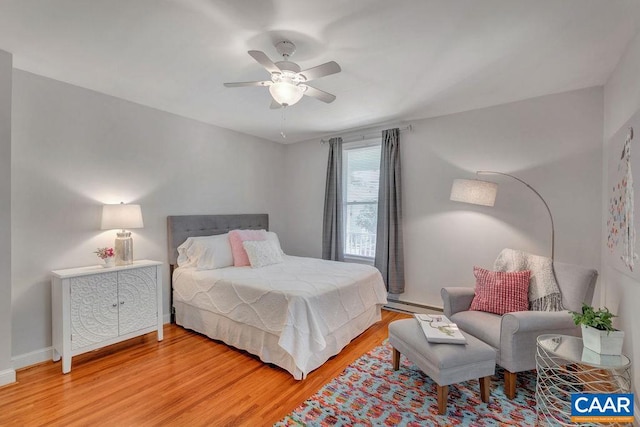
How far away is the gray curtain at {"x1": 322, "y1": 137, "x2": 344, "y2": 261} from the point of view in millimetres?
4445

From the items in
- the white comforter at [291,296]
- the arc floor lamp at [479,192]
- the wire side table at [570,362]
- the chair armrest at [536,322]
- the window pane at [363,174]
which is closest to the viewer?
the wire side table at [570,362]

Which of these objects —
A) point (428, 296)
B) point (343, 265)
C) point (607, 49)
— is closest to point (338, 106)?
point (343, 265)

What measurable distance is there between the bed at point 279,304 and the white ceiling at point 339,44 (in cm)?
175

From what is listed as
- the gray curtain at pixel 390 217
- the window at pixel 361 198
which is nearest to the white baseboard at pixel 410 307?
the gray curtain at pixel 390 217

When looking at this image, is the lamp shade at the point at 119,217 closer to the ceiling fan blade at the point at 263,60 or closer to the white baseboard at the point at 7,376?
the white baseboard at the point at 7,376

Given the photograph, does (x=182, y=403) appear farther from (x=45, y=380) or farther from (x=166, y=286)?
(x=166, y=286)

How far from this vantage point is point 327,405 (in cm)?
202

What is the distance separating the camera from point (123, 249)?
2.86 metres

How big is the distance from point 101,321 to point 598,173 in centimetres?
479

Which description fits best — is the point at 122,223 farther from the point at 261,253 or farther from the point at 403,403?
the point at 403,403

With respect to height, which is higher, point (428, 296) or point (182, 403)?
point (428, 296)

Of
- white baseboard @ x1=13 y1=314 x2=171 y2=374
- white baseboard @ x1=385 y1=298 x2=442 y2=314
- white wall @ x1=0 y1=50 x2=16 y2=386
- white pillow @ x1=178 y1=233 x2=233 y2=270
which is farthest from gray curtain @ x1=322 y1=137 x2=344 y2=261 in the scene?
white wall @ x1=0 y1=50 x2=16 y2=386

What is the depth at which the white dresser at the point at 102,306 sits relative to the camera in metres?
2.42

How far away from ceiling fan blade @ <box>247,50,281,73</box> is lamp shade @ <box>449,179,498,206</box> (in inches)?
86.4
